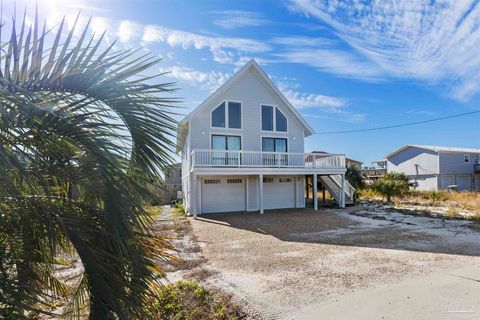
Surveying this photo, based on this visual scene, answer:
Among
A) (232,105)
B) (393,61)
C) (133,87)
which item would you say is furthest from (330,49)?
(133,87)

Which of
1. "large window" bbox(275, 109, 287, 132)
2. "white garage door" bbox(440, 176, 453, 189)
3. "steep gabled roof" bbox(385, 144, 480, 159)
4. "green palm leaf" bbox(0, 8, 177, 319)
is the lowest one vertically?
"white garage door" bbox(440, 176, 453, 189)

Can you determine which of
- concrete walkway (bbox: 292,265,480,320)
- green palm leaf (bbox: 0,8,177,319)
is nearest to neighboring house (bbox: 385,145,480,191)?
concrete walkway (bbox: 292,265,480,320)

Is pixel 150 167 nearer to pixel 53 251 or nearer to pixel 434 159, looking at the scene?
pixel 53 251

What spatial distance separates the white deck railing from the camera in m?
14.1

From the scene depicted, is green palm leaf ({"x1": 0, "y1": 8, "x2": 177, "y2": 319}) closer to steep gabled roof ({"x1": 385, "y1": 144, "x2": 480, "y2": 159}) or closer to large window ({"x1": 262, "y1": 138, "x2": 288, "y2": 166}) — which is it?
large window ({"x1": 262, "y1": 138, "x2": 288, "y2": 166})

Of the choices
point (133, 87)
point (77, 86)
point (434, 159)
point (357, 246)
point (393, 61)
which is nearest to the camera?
point (77, 86)

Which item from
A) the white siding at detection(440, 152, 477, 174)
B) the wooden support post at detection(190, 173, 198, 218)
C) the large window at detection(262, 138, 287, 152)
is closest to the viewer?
the wooden support post at detection(190, 173, 198, 218)

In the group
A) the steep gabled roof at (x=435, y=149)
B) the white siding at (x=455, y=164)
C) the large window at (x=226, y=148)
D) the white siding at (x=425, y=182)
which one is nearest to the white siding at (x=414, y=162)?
the steep gabled roof at (x=435, y=149)

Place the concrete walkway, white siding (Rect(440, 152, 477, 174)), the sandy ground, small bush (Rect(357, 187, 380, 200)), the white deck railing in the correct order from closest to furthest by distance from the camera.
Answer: the concrete walkway < the sandy ground < the white deck railing < small bush (Rect(357, 187, 380, 200)) < white siding (Rect(440, 152, 477, 174))

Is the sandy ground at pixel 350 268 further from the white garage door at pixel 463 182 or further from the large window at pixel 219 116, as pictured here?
the white garage door at pixel 463 182

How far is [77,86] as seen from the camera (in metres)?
1.85

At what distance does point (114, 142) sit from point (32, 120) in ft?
1.65

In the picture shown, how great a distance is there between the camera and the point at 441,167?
2928 cm

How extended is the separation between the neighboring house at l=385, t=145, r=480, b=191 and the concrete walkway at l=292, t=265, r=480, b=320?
99.0ft
